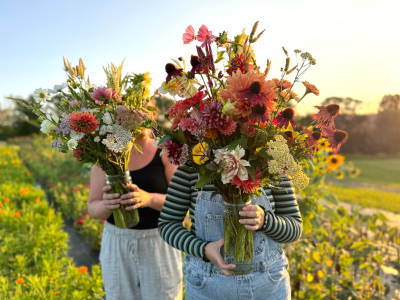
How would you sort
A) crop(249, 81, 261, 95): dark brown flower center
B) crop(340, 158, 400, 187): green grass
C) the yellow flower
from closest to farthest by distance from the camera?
crop(249, 81, 261, 95): dark brown flower center < the yellow flower < crop(340, 158, 400, 187): green grass

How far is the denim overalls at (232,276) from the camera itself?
3.68ft

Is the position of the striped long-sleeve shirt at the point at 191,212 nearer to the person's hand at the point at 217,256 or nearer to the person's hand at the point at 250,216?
the person's hand at the point at 217,256

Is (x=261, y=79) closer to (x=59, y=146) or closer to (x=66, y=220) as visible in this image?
(x=59, y=146)

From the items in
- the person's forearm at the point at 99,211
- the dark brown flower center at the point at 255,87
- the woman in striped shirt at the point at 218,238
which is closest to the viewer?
the dark brown flower center at the point at 255,87

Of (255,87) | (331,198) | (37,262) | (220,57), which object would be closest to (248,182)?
(255,87)

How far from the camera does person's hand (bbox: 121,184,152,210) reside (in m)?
1.46

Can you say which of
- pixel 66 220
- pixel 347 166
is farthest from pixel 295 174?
pixel 66 220

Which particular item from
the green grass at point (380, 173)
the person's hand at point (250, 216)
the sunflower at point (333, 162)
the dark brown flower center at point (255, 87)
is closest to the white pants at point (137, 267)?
the person's hand at point (250, 216)

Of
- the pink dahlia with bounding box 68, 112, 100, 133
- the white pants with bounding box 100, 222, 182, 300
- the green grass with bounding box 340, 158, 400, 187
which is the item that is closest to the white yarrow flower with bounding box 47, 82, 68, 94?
the pink dahlia with bounding box 68, 112, 100, 133

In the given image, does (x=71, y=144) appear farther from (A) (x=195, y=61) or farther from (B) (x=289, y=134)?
(B) (x=289, y=134)

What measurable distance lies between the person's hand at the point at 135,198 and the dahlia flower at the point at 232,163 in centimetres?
76

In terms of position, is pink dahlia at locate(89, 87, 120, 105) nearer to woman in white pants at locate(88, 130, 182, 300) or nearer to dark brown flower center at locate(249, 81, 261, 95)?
woman in white pants at locate(88, 130, 182, 300)

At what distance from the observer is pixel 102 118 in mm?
1282

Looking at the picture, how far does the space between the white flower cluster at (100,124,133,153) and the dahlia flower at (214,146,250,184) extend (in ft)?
1.79
